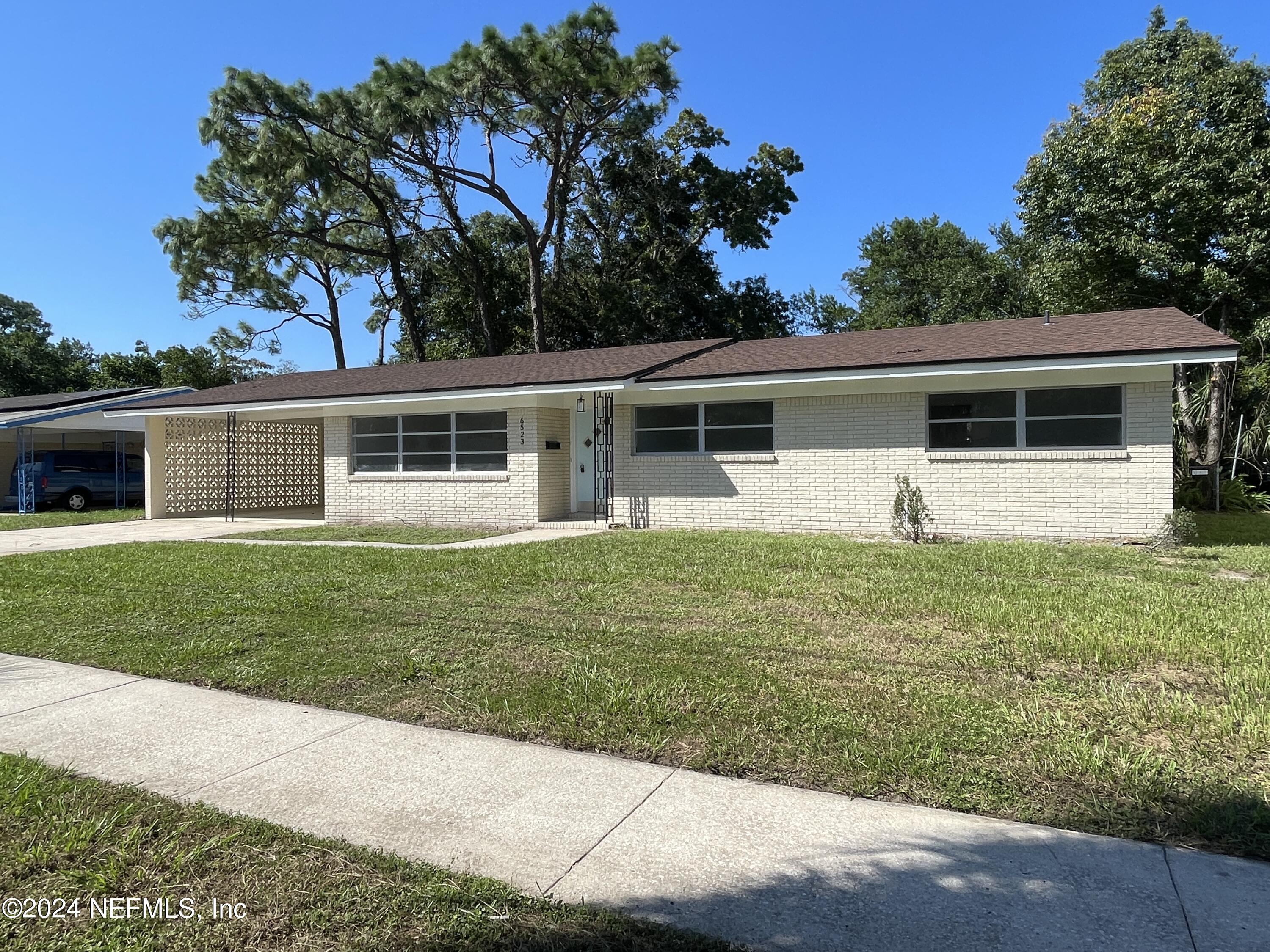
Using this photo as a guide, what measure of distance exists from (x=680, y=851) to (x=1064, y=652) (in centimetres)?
368

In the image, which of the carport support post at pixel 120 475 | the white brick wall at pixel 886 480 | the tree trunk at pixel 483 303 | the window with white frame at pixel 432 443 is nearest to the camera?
the white brick wall at pixel 886 480

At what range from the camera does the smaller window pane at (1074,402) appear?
1199 cm

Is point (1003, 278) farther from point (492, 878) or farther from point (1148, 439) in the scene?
point (492, 878)

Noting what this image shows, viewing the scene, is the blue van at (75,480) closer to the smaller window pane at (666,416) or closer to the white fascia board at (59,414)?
the white fascia board at (59,414)

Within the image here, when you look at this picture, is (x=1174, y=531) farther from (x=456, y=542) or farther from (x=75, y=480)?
(x=75, y=480)

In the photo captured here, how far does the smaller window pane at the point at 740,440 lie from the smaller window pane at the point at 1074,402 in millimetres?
4149

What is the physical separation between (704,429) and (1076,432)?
595 centimetres

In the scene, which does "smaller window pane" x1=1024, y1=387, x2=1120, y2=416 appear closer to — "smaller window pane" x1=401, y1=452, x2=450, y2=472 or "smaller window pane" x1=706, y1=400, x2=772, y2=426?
"smaller window pane" x1=706, y1=400, x2=772, y2=426

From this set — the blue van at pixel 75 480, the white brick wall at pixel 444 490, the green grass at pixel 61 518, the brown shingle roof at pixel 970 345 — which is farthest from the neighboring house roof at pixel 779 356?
the blue van at pixel 75 480

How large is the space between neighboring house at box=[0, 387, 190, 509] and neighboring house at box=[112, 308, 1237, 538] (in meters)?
3.52

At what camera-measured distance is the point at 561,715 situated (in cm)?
465

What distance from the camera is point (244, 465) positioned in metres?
21.8

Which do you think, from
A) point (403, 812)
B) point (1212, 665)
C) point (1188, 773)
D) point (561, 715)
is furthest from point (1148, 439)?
point (403, 812)

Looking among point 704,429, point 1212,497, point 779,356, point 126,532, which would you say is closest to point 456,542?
point 704,429
